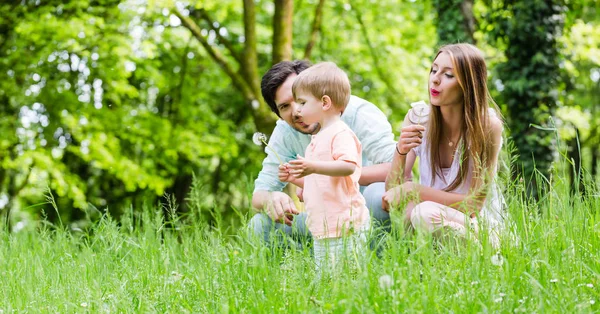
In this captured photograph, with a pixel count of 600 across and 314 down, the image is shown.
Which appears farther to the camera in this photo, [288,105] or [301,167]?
[288,105]

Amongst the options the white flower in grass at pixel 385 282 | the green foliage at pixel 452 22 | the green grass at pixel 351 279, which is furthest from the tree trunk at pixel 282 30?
the white flower in grass at pixel 385 282

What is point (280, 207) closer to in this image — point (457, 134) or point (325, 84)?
point (325, 84)

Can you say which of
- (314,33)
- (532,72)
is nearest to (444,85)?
(532,72)

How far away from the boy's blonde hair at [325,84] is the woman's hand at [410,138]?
1.02ft

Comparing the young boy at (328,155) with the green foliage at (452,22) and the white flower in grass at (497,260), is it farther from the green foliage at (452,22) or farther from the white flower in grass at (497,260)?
the green foliage at (452,22)

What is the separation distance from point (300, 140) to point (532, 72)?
21.0 feet

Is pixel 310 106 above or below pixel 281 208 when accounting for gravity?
above

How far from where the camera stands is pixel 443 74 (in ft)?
10.3

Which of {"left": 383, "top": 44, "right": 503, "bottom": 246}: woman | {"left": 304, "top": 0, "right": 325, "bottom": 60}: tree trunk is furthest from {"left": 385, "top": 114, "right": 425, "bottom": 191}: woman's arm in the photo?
{"left": 304, "top": 0, "right": 325, "bottom": 60}: tree trunk

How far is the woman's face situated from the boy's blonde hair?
1.26 feet

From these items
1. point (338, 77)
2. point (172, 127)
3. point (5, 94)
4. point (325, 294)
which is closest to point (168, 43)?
point (172, 127)

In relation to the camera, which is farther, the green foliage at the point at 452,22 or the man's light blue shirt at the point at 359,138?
the green foliage at the point at 452,22

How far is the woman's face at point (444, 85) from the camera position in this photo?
3.10 m

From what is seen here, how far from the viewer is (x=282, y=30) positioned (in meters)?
9.98
